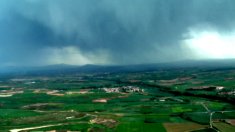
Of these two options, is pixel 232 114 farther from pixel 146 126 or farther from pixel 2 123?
pixel 2 123

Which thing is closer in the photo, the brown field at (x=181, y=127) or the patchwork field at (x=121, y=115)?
the brown field at (x=181, y=127)

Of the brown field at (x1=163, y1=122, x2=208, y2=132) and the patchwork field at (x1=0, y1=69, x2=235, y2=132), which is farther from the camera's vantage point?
the patchwork field at (x1=0, y1=69, x2=235, y2=132)

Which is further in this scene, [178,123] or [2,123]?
[2,123]

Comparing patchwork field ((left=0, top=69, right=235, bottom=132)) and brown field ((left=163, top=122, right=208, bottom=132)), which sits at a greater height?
patchwork field ((left=0, top=69, right=235, bottom=132))

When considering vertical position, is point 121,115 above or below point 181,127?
above

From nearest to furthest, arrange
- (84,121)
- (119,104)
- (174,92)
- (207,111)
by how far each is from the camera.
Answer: (84,121)
(207,111)
(119,104)
(174,92)

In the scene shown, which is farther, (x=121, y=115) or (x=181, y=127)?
(x=121, y=115)

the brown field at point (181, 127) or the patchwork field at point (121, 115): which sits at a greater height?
the patchwork field at point (121, 115)

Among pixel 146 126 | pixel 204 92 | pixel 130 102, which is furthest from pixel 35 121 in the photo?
pixel 204 92
